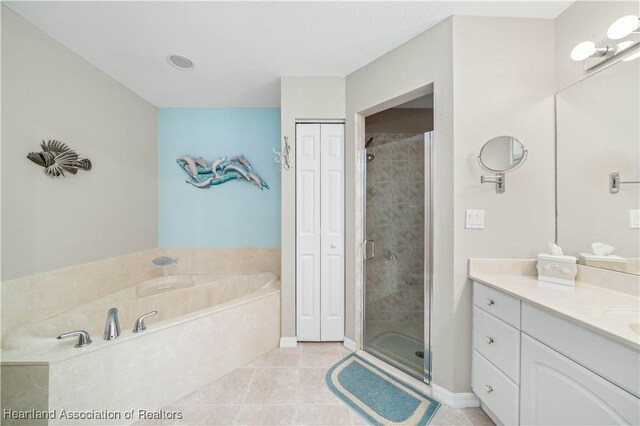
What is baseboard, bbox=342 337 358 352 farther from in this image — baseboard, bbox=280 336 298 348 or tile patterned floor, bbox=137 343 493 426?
baseboard, bbox=280 336 298 348

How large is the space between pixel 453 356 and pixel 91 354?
211cm

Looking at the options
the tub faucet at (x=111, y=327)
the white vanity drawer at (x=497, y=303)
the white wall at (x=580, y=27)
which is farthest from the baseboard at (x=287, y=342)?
the white wall at (x=580, y=27)

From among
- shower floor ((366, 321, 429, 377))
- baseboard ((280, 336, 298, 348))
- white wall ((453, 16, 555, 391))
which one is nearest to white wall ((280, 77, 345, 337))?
baseboard ((280, 336, 298, 348))

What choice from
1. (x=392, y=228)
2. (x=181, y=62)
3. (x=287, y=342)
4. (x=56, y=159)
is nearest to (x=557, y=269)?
(x=392, y=228)

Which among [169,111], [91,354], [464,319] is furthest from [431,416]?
[169,111]

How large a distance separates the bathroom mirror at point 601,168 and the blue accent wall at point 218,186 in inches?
98.9

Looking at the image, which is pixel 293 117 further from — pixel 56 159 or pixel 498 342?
pixel 498 342

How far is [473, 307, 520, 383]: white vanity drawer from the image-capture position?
1184 millimetres

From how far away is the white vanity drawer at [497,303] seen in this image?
1190mm

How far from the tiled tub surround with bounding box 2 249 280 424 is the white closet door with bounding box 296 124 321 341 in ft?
0.87

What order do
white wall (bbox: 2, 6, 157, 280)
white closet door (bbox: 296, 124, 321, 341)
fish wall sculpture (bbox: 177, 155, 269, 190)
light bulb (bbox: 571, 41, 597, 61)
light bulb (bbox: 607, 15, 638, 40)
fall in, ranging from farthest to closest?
1. fish wall sculpture (bbox: 177, 155, 269, 190)
2. white closet door (bbox: 296, 124, 321, 341)
3. white wall (bbox: 2, 6, 157, 280)
4. light bulb (bbox: 571, 41, 597, 61)
5. light bulb (bbox: 607, 15, 638, 40)

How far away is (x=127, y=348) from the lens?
1.39m

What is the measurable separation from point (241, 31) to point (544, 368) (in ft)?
8.38

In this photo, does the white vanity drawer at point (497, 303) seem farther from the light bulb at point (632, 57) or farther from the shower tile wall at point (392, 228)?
the light bulb at point (632, 57)
